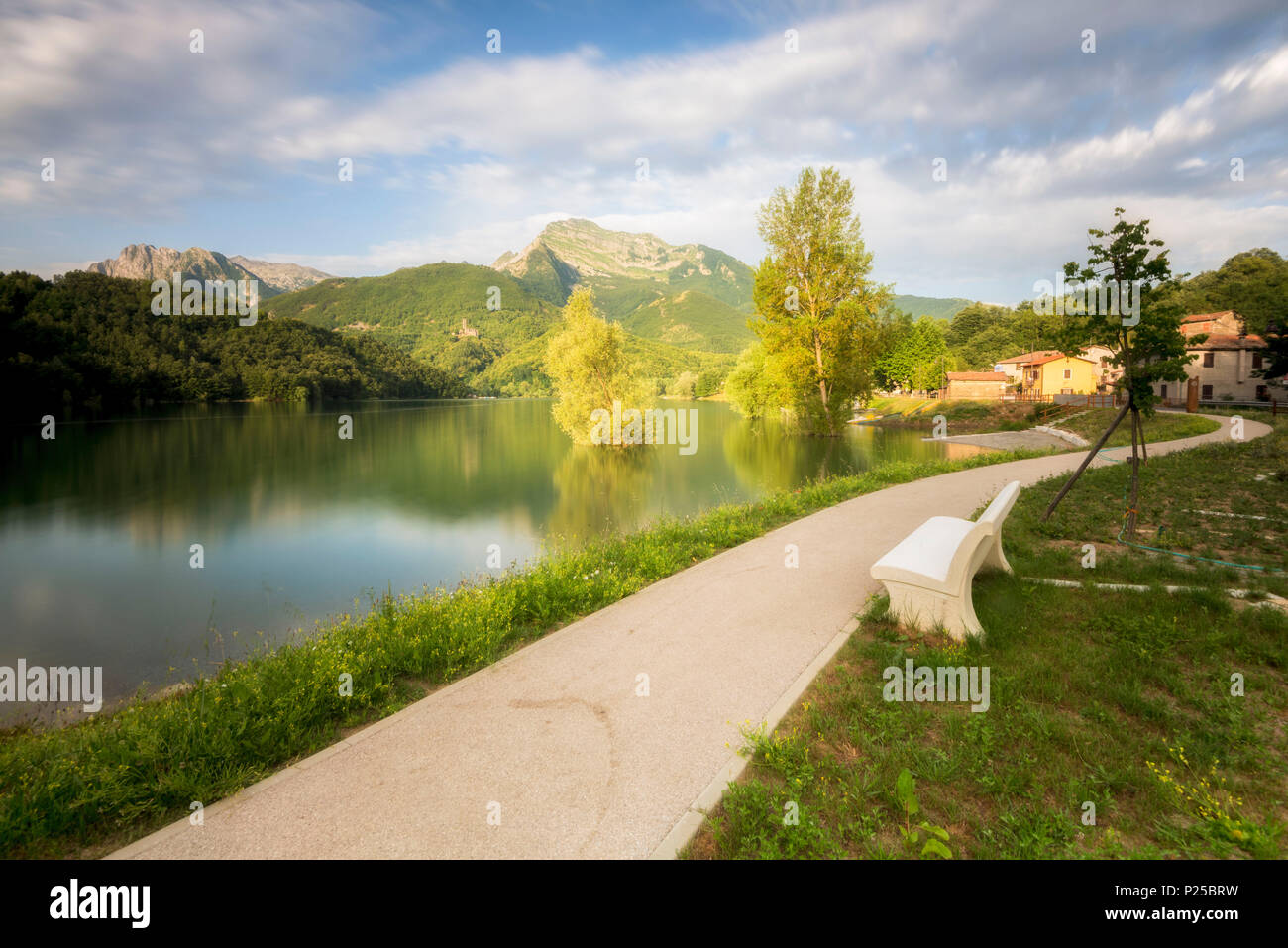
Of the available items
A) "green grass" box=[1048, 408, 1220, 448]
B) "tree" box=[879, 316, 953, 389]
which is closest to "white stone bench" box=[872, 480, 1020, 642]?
"green grass" box=[1048, 408, 1220, 448]

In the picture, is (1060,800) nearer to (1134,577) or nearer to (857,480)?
(1134,577)

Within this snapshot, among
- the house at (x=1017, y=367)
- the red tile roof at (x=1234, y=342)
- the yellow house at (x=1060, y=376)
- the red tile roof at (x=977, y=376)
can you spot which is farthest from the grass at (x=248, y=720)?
the house at (x=1017, y=367)

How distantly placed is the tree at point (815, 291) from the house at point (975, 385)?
51336 millimetres

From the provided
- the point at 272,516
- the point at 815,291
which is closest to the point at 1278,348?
the point at 815,291

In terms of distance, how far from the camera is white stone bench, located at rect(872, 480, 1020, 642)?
5.37 meters

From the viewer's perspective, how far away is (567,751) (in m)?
4.01

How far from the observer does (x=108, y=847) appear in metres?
3.25

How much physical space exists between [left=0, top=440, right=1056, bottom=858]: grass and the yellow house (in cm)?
7513

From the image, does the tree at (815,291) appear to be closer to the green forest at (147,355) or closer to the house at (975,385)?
the house at (975,385)

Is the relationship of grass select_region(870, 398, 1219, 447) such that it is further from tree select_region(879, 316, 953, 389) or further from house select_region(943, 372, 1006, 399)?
house select_region(943, 372, 1006, 399)

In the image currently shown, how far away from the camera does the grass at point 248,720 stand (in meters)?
3.45

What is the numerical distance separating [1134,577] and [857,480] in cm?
992
